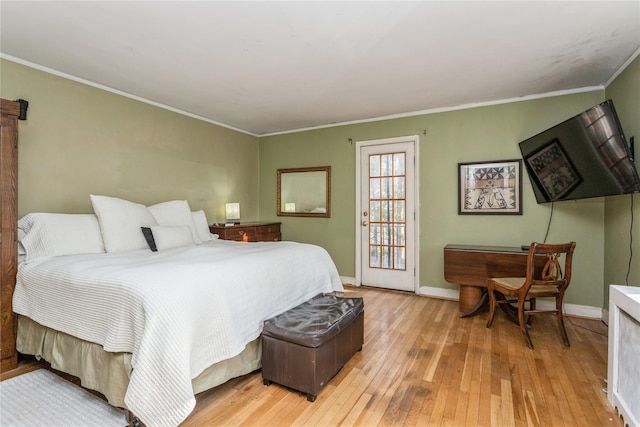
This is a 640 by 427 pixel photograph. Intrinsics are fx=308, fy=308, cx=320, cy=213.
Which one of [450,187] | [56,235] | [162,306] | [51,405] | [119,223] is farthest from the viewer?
[450,187]

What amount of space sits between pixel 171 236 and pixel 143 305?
149 centimetres

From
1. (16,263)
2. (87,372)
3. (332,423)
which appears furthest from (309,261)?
(16,263)

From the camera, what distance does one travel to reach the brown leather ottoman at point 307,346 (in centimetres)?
178

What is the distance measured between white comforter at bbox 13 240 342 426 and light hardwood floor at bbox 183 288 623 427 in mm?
349

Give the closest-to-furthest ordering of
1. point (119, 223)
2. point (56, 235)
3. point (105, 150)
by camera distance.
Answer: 1. point (56, 235)
2. point (119, 223)
3. point (105, 150)

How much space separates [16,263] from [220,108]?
2.49 metres

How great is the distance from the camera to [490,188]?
3600 millimetres

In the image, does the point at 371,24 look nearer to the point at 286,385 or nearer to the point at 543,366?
the point at 286,385

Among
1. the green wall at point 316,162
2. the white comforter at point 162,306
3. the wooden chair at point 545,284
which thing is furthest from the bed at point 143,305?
the wooden chair at point 545,284

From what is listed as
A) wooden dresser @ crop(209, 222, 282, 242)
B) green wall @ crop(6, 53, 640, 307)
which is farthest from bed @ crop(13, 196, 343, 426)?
wooden dresser @ crop(209, 222, 282, 242)

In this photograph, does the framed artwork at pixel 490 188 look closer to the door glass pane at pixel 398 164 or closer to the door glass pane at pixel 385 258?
the door glass pane at pixel 398 164

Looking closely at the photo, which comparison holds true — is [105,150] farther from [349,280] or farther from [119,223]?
[349,280]

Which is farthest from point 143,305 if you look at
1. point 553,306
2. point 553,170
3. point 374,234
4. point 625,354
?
point 553,306

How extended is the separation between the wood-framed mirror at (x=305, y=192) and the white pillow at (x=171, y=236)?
2.08 meters
